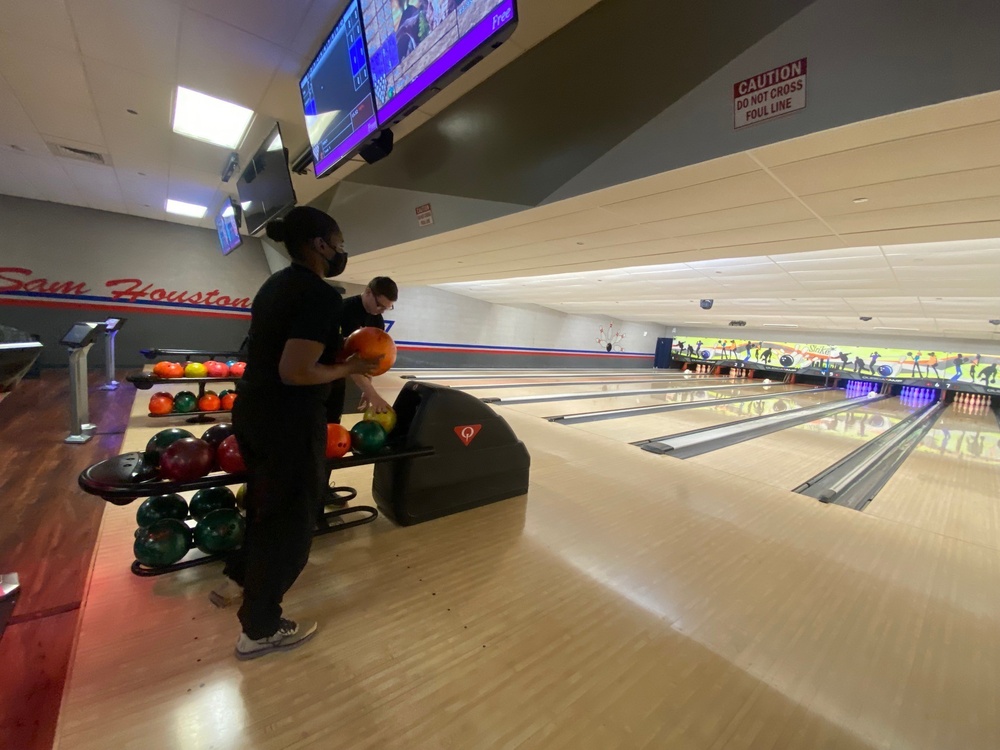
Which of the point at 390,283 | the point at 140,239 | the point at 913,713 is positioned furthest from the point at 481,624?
the point at 140,239

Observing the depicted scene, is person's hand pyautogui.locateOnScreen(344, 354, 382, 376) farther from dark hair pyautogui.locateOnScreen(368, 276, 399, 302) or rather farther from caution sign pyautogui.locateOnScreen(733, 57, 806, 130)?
caution sign pyautogui.locateOnScreen(733, 57, 806, 130)

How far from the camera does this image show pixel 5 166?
491cm

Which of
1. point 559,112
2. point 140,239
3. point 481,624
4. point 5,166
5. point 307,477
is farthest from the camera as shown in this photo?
point 140,239

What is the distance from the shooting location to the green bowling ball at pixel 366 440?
1.97 metres

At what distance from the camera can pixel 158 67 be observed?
2.64 m

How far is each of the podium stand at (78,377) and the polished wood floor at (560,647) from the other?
157 cm

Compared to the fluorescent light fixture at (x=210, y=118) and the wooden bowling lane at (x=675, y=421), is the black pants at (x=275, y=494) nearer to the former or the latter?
the fluorescent light fixture at (x=210, y=118)

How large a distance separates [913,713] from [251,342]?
2269 mm

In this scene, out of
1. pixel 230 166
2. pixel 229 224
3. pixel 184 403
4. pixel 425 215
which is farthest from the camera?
pixel 229 224

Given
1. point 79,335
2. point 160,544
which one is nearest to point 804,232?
point 160,544

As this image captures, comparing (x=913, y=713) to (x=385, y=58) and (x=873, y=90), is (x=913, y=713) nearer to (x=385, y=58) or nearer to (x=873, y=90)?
(x=873, y=90)

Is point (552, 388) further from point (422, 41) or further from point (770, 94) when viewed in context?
point (422, 41)

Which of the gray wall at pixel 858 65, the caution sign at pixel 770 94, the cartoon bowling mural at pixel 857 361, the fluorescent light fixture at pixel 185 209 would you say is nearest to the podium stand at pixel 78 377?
the fluorescent light fixture at pixel 185 209

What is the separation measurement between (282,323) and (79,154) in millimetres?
5376
